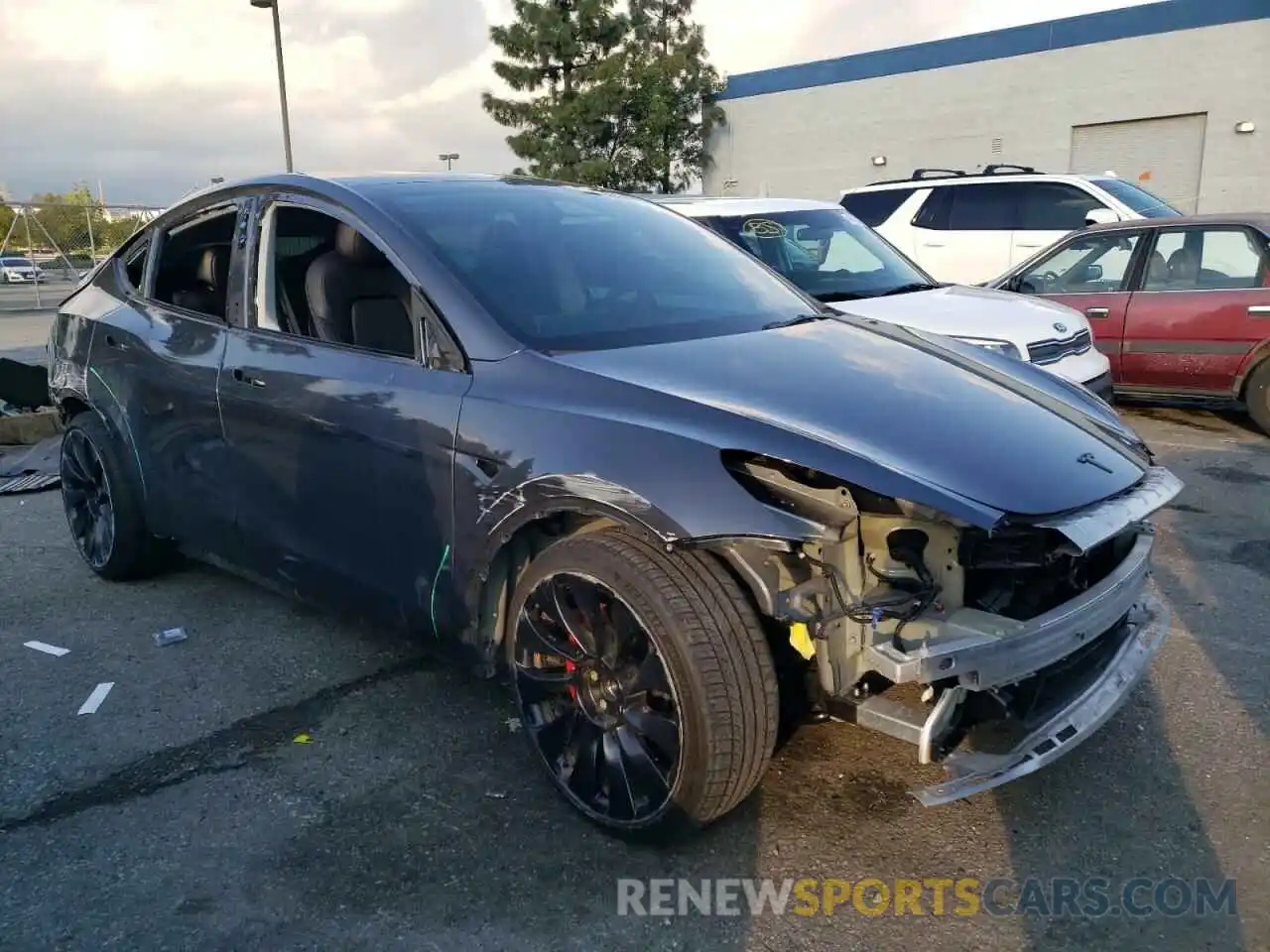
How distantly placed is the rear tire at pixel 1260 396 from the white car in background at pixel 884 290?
134cm

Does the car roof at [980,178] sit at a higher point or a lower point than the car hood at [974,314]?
higher

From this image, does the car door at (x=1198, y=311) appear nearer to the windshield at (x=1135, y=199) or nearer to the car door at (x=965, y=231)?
the windshield at (x=1135, y=199)

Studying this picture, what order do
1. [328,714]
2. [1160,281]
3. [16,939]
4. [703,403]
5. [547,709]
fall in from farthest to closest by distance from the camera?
[1160,281]
[328,714]
[547,709]
[703,403]
[16,939]

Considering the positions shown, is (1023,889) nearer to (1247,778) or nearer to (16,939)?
(1247,778)

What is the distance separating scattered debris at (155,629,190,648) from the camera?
418 cm

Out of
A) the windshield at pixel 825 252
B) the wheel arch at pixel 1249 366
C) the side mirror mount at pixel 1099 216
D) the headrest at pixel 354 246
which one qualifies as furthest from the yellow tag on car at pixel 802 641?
the side mirror mount at pixel 1099 216

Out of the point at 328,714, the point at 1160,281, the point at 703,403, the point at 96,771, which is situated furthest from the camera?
the point at 1160,281

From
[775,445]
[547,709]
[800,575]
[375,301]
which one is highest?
[375,301]

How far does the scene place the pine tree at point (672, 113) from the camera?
3016cm

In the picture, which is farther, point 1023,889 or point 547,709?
point 547,709

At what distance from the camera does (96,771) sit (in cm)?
321

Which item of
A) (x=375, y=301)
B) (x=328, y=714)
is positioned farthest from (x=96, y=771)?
(x=375, y=301)

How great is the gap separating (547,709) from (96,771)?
149 centimetres

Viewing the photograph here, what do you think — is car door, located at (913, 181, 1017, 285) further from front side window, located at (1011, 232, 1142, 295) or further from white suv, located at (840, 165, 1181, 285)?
front side window, located at (1011, 232, 1142, 295)
